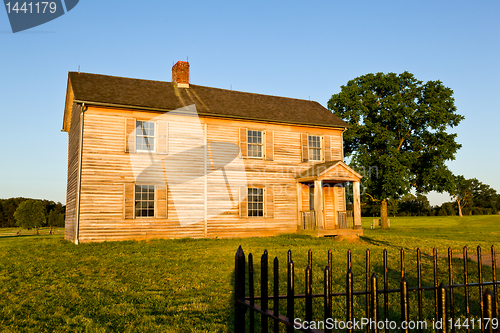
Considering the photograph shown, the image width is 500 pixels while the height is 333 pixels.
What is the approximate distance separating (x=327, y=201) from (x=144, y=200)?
11.0 m

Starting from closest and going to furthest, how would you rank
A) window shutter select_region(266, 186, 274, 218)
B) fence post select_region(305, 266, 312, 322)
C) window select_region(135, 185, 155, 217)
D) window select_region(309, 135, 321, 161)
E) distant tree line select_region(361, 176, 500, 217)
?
fence post select_region(305, 266, 312, 322) → window select_region(135, 185, 155, 217) → window shutter select_region(266, 186, 274, 218) → window select_region(309, 135, 321, 161) → distant tree line select_region(361, 176, 500, 217)

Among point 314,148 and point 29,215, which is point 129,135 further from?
point 29,215

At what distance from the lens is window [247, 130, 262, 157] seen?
74.2 ft

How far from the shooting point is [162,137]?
2017 centimetres

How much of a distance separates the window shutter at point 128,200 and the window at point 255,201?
6412 millimetres

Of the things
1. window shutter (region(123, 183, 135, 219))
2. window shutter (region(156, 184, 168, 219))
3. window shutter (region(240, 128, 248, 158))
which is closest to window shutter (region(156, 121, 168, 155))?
window shutter (region(156, 184, 168, 219))

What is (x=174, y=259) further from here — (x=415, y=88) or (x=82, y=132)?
(x=415, y=88)

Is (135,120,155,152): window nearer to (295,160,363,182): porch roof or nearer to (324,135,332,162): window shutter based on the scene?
(295,160,363,182): porch roof

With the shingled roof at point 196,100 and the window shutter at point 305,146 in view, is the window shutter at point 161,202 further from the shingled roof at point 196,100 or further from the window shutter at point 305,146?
the window shutter at point 305,146

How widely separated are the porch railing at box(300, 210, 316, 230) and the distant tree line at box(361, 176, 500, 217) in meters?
48.6

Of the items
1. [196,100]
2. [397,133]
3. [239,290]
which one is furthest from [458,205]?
[239,290]

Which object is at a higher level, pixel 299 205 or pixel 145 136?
pixel 145 136

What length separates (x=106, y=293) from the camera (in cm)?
828

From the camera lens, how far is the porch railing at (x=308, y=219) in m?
21.9
